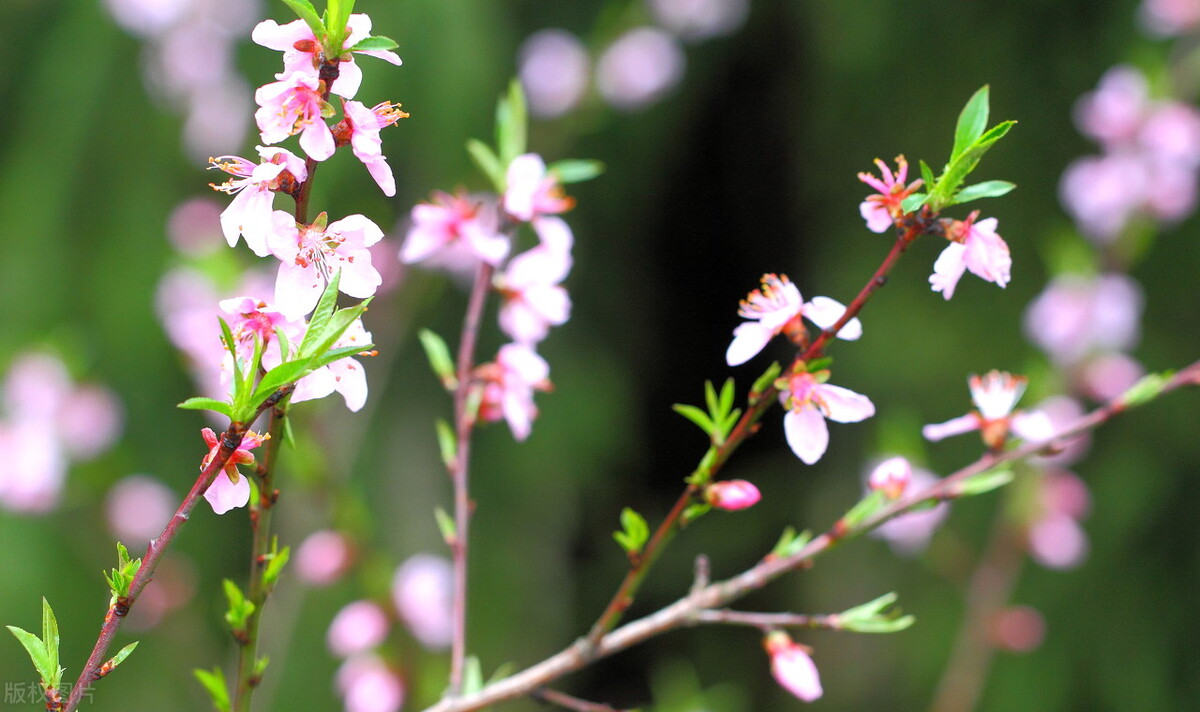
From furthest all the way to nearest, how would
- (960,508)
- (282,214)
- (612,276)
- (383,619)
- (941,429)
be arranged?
(612,276), (960,508), (383,619), (941,429), (282,214)

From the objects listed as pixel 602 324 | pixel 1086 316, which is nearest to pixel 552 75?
pixel 602 324

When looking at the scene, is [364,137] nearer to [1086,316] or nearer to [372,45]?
[372,45]

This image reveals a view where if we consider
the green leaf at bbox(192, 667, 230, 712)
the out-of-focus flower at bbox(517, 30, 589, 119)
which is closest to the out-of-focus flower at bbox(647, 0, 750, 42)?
the out-of-focus flower at bbox(517, 30, 589, 119)

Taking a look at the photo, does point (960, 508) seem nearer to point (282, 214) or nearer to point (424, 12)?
point (424, 12)

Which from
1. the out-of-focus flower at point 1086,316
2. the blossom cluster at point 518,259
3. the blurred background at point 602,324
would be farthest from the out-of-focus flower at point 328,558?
the out-of-focus flower at point 1086,316

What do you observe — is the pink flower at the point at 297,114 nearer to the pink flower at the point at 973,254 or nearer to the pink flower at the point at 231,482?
the pink flower at the point at 231,482

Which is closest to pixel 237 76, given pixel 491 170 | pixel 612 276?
pixel 612 276
